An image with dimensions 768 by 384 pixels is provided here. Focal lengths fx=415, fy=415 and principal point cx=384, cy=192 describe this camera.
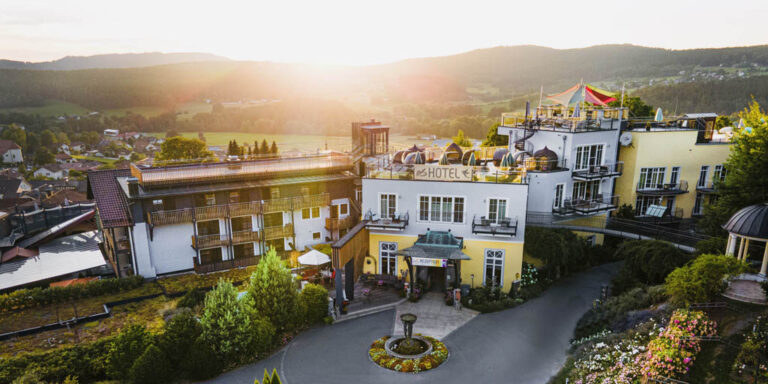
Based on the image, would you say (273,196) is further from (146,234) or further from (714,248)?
(714,248)

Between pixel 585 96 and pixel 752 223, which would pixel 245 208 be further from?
pixel 585 96

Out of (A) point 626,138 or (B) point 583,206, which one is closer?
(B) point 583,206

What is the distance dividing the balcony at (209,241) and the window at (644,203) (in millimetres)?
31504

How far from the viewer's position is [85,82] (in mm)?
144750

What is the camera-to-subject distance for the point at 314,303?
21.5 metres

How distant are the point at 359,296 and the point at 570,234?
13868mm

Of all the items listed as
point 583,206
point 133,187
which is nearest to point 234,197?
Result: point 133,187

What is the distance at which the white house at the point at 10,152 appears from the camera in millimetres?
95725

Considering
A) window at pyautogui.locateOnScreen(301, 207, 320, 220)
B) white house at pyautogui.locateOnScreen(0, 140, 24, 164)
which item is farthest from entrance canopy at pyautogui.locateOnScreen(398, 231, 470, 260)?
white house at pyautogui.locateOnScreen(0, 140, 24, 164)

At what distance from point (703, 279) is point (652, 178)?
752 inches

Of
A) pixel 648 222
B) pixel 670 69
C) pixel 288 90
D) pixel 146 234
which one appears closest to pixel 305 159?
pixel 146 234

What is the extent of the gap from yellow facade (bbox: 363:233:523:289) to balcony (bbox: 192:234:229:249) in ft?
34.1

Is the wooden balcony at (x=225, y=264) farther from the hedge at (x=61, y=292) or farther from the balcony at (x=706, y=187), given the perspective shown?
the balcony at (x=706, y=187)

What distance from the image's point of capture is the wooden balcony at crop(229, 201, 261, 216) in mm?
28917
